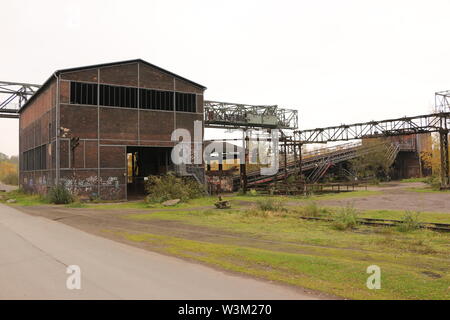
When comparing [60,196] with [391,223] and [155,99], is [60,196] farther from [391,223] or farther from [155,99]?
[391,223]

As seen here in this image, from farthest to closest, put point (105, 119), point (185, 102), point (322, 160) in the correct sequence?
1. point (322, 160)
2. point (185, 102)
3. point (105, 119)

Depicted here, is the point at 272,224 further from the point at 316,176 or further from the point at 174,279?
the point at 316,176

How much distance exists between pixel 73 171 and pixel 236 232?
65.5 ft

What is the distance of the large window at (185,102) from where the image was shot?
34406 mm

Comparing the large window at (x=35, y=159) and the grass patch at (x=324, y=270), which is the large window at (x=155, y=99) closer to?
the large window at (x=35, y=159)

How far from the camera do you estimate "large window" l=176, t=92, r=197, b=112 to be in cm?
3441

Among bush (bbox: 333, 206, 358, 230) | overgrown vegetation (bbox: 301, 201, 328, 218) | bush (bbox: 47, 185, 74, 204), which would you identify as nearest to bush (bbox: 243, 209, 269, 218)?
overgrown vegetation (bbox: 301, 201, 328, 218)

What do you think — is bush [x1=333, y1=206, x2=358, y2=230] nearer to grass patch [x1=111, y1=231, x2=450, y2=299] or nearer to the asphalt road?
grass patch [x1=111, y1=231, x2=450, y2=299]

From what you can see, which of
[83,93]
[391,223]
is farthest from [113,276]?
[83,93]

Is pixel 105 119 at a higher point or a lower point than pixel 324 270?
higher

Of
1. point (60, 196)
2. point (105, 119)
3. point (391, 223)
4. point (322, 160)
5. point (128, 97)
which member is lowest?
point (391, 223)

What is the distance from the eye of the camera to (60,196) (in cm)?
2767

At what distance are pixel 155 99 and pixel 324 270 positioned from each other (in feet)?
91.5
